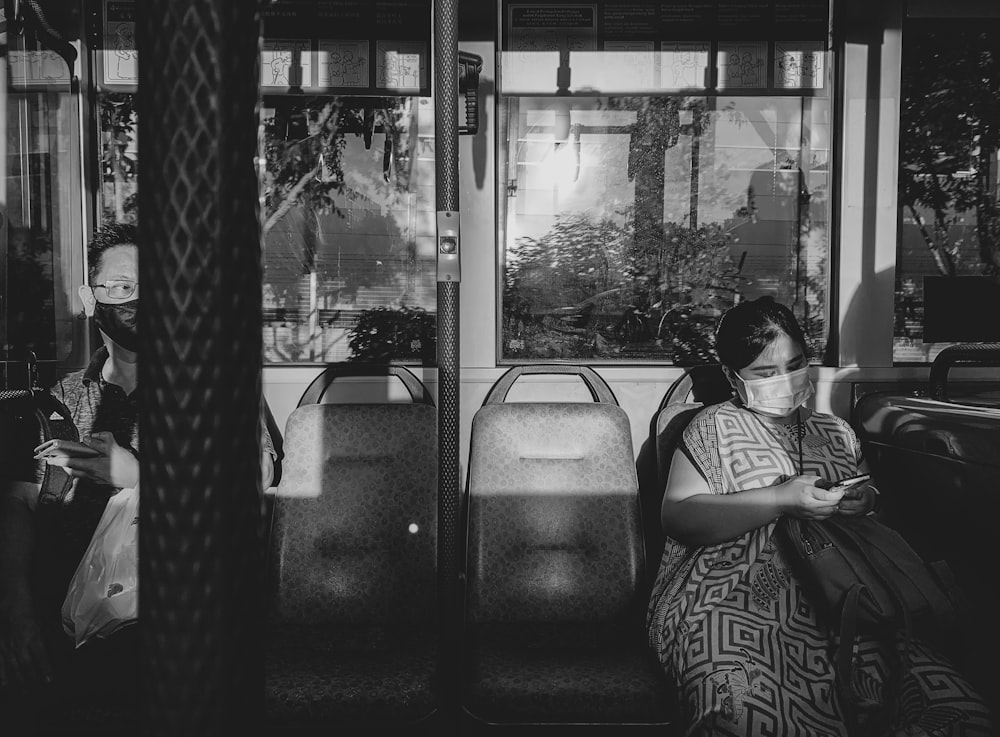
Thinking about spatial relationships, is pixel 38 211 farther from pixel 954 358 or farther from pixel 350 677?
pixel 954 358

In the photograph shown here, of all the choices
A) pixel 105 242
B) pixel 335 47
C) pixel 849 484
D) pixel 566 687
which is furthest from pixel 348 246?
pixel 849 484

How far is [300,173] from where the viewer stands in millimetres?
3123

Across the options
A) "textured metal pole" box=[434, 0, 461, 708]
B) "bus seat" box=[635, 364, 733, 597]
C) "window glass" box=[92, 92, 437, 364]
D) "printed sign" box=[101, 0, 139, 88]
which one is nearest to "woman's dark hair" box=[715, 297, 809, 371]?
"bus seat" box=[635, 364, 733, 597]

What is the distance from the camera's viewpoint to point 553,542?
2539mm

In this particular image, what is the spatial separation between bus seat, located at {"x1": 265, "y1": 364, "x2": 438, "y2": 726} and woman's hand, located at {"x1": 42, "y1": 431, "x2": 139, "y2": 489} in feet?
1.60

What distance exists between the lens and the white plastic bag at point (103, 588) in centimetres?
224

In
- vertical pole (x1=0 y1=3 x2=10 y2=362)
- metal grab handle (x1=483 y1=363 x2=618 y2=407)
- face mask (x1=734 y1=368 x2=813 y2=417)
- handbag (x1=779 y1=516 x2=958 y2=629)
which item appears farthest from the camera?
vertical pole (x1=0 y1=3 x2=10 y2=362)

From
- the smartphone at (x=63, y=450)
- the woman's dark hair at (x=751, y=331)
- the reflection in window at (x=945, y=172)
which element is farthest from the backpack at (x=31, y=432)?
the reflection in window at (x=945, y=172)

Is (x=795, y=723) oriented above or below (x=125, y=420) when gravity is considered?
below

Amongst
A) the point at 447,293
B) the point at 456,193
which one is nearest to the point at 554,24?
the point at 456,193

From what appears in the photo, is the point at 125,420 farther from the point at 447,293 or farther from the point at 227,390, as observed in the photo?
the point at 227,390

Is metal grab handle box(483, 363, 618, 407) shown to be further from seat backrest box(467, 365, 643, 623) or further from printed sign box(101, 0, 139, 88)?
printed sign box(101, 0, 139, 88)

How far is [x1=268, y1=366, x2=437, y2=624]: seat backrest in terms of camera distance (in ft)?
8.29

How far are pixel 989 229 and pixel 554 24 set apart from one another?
1915 mm
